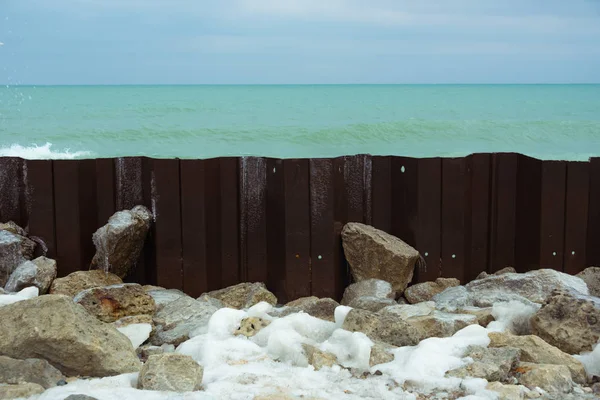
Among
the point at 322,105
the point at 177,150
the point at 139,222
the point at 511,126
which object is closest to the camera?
the point at 139,222

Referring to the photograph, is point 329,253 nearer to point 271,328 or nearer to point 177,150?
point 271,328

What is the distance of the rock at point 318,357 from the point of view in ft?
10.9

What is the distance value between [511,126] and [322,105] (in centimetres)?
1111

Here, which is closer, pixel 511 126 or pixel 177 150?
pixel 177 150

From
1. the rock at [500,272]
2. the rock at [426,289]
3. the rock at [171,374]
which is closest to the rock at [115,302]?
the rock at [171,374]

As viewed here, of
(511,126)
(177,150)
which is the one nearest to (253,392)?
(177,150)

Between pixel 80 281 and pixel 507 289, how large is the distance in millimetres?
2972

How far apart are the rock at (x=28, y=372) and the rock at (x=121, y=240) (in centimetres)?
175

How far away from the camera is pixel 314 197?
16.5 feet

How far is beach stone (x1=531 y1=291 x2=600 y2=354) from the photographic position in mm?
3645

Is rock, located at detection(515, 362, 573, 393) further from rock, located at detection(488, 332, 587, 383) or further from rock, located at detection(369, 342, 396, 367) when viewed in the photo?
rock, located at detection(369, 342, 396, 367)

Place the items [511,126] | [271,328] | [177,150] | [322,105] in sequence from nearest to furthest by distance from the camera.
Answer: [271,328] → [177,150] → [511,126] → [322,105]

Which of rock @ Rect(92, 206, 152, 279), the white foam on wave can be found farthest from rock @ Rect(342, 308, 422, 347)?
the white foam on wave

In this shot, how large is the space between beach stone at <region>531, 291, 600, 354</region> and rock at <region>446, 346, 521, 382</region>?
47cm
